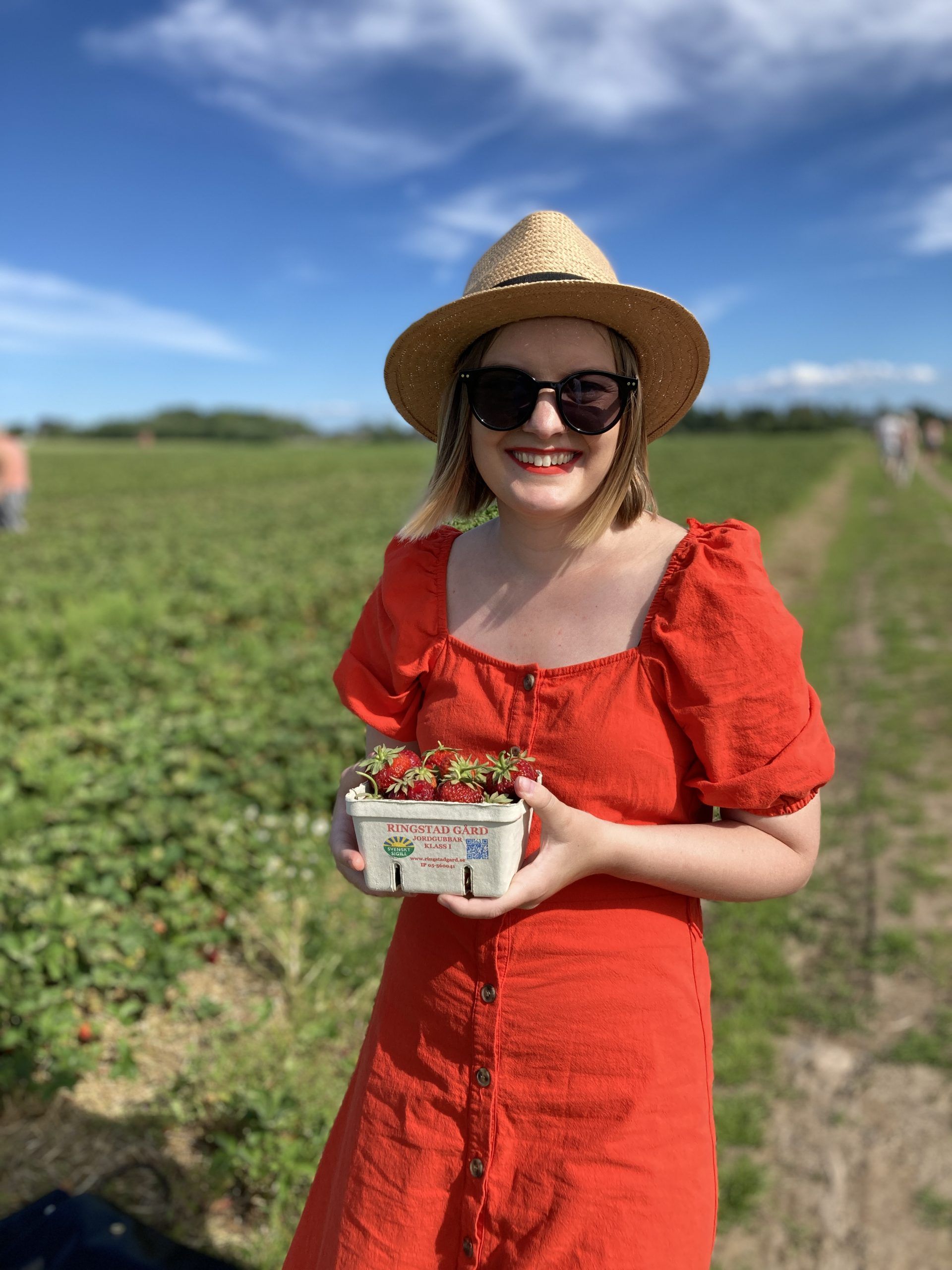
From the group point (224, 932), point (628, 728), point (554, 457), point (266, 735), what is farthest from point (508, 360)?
point (266, 735)

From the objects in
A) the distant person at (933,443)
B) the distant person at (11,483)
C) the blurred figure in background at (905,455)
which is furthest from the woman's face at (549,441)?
the distant person at (933,443)

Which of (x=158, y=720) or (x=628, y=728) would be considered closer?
(x=628, y=728)

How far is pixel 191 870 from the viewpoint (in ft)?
12.5

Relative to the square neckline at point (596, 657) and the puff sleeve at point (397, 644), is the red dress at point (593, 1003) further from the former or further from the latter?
the puff sleeve at point (397, 644)

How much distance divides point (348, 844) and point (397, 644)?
361 mm

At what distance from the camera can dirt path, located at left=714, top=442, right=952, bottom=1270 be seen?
2.56 metres

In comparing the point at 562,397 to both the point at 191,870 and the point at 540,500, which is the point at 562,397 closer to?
the point at 540,500

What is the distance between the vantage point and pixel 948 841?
4.70m

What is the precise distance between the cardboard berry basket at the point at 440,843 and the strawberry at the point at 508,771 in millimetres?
39

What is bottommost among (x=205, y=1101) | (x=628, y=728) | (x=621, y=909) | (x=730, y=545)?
(x=205, y=1101)

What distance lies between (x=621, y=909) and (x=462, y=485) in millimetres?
835

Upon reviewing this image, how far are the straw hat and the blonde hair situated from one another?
0.04 m

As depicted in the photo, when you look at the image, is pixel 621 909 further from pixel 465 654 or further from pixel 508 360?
pixel 508 360

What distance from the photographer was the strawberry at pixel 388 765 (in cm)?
140
